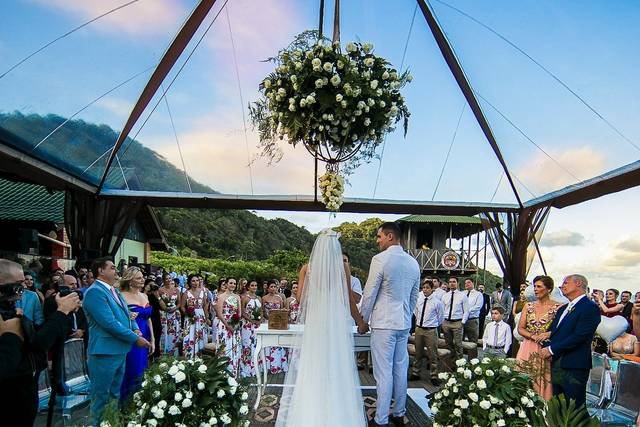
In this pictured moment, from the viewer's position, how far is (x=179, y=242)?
3122cm

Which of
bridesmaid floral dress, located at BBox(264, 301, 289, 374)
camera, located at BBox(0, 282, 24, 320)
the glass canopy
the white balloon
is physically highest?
the glass canopy

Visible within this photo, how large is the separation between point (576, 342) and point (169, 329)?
23.1ft

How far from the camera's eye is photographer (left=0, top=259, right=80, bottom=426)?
2.78 metres

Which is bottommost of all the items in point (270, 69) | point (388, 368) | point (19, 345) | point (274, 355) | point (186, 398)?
point (274, 355)

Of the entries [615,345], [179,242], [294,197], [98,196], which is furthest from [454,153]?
[179,242]

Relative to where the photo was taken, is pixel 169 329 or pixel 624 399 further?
pixel 169 329

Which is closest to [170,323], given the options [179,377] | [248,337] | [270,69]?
[248,337]

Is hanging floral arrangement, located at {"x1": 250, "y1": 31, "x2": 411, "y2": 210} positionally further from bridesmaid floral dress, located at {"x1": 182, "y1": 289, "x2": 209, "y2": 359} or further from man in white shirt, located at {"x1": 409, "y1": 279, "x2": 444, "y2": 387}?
bridesmaid floral dress, located at {"x1": 182, "y1": 289, "x2": 209, "y2": 359}

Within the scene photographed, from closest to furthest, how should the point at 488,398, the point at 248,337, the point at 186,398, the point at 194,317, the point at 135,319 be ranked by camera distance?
the point at 186,398, the point at 488,398, the point at 135,319, the point at 248,337, the point at 194,317

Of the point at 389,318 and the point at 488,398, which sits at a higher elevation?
the point at 389,318

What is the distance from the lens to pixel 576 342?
4.87m

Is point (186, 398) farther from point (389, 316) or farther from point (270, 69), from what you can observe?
point (270, 69)

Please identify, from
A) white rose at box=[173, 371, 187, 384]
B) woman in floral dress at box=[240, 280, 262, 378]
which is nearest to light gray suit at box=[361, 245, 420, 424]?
white rose at box=[173, 371, 187, 384]

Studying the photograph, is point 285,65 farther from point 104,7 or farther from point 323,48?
point 104,7
